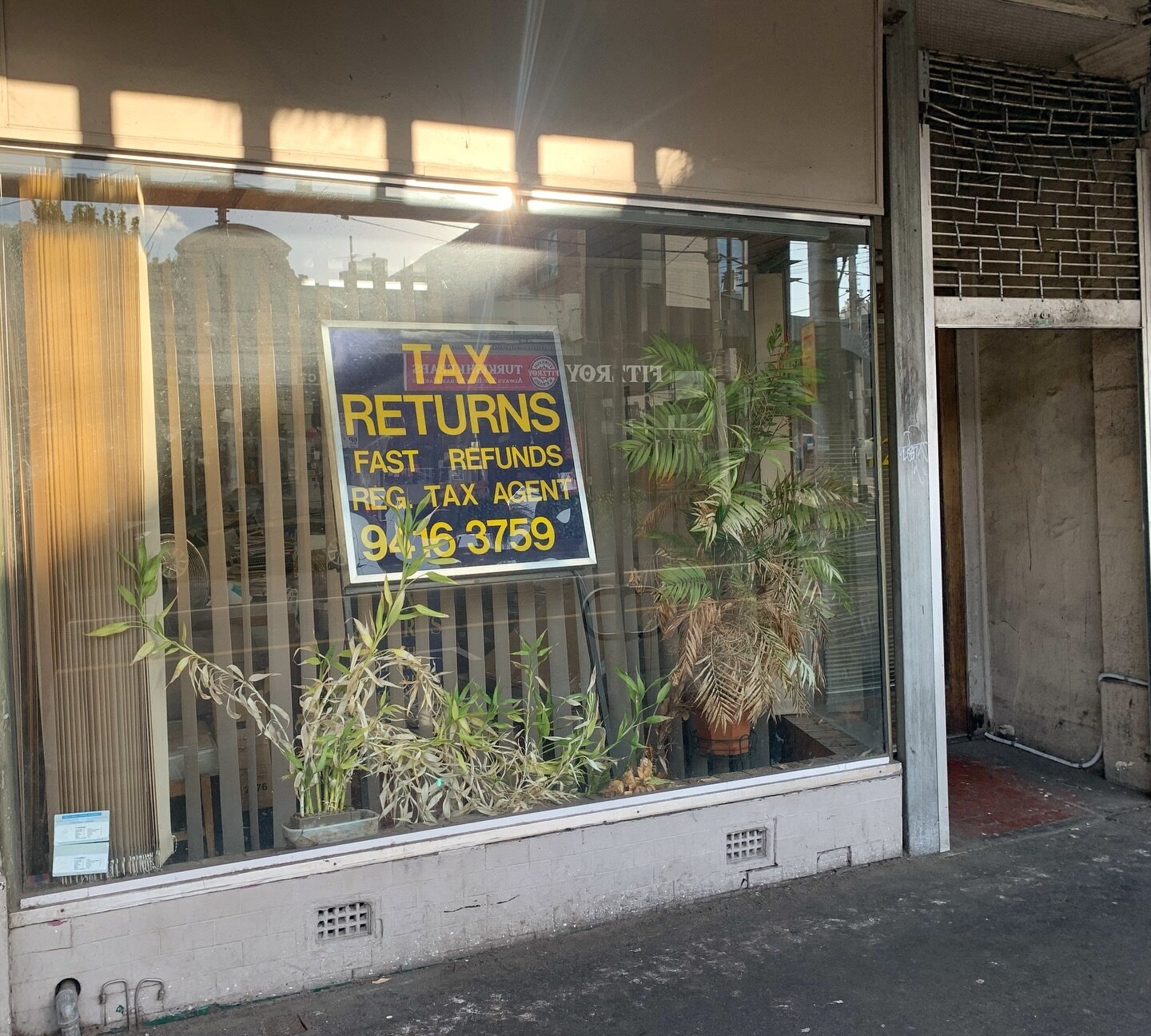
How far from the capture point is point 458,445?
Answer: 440 centimetres

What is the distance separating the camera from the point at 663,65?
4.41 m

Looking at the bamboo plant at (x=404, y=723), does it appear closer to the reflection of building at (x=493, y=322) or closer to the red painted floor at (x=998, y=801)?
the reflection of building at (x=493, y=322)

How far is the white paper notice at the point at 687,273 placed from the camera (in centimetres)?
472

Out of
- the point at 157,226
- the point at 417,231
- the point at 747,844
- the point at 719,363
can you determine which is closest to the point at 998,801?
the point at 747,844

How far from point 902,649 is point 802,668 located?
0.48 meters

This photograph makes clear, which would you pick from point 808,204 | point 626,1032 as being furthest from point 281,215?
point 626,1032

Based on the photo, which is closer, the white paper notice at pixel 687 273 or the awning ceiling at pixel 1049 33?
the white paper notice at pixel 687 273

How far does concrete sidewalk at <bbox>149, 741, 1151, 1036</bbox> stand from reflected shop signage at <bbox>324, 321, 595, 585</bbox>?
1.58 metres

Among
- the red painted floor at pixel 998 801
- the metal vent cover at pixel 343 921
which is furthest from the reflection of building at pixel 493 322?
the red painted floor at pixel 998 801

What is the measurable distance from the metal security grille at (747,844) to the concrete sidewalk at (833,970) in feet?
0.56

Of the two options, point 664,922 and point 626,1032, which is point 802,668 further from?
point 626,1032

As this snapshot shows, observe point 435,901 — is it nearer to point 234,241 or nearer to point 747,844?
point 747,844

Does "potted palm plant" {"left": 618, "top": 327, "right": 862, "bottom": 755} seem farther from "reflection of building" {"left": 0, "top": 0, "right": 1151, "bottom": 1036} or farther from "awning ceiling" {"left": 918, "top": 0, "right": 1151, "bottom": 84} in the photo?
"awning ceiling" {"left": 918, "top": 0, "right": 1151, "bottom": 84}

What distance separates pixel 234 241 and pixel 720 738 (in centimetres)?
298
